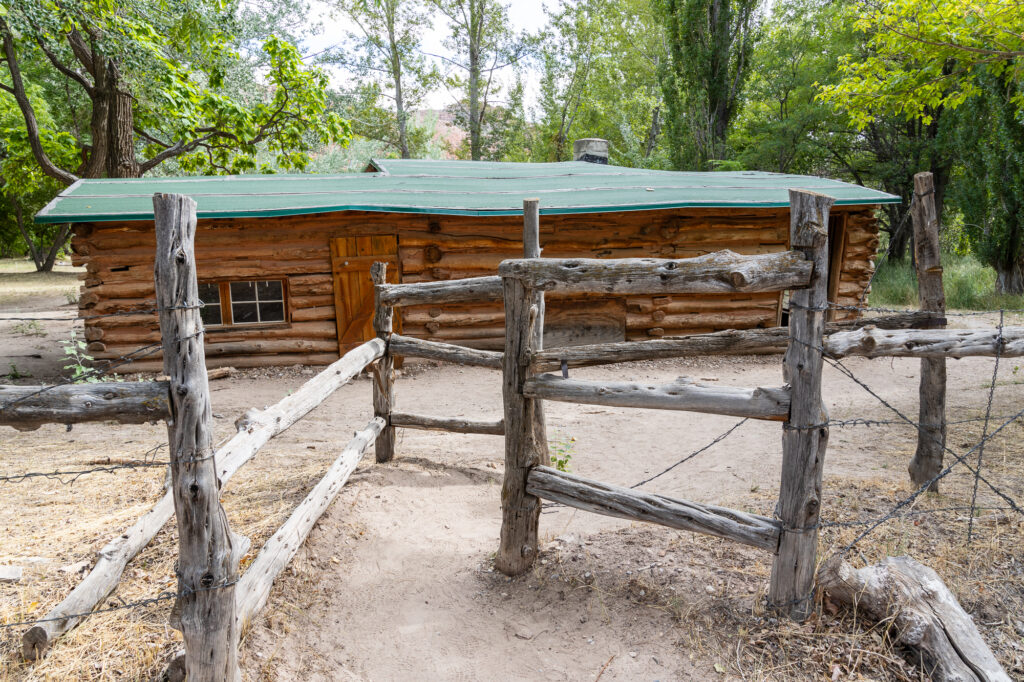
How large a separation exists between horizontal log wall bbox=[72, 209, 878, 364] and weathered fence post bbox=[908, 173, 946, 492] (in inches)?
244

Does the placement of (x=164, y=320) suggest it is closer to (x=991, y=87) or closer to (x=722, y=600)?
(x=722, y=600)

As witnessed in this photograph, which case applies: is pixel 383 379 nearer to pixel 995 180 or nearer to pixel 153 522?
pixel 153 522

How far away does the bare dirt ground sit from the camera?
301 centimetres

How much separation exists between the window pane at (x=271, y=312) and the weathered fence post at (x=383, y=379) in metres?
5.18

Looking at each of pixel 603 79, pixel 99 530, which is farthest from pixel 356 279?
pixel 603 79

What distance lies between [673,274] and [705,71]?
1995cm

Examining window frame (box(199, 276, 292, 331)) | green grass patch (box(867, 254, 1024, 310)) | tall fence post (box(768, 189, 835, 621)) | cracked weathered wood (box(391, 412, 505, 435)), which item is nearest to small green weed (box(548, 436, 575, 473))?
cracked weathered wood (box(391, 412, 505, 435))

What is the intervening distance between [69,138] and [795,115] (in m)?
20.3

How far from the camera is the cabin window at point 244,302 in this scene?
394 inches

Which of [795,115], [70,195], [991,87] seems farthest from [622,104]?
[70,195]

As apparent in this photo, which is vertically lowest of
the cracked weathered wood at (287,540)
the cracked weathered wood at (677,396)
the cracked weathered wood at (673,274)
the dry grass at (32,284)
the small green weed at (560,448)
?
the small green weed at (560,448)

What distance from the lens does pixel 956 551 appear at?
382 centimetres

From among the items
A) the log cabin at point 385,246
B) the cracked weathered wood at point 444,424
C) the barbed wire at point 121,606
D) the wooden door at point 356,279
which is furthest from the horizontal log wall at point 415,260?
the barbed wire at point 121,606

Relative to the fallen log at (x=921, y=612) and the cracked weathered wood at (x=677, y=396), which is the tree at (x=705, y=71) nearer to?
the cracked weathered wood at (x=677, y=396)
